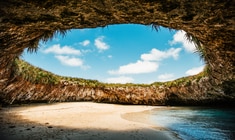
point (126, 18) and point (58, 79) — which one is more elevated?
Answer: point (126, 18)

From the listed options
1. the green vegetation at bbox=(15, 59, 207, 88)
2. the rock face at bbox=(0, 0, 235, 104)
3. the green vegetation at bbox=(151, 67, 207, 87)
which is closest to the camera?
the rock face at bbox=(0, 0, 235, 104)

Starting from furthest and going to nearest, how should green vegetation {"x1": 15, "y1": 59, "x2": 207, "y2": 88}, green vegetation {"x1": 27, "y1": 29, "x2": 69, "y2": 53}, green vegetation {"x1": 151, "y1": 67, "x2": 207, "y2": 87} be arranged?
green vegetation {"x1": 151, "y1": 67, "x2": 207, "y2": 87} < green vegetation {"x1": 15, "y1": 59, "x2": 207, "y2": 88} < green vegetation {"x1": 27, "y1": 29, "x2": 69, "y2": 53}

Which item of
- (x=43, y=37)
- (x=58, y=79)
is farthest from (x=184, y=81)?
(x=43, y=37)

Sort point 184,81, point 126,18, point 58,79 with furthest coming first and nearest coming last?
1. point 184,81
2. point 58,79
3. point 126,18

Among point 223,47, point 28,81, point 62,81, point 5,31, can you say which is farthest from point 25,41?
point 62,81

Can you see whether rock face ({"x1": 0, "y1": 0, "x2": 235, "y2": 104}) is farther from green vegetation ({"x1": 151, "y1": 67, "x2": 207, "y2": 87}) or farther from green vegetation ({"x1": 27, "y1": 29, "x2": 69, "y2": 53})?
green vegetation ({"x1": 151, "y1": 67, "x2": 207, "y2": 87})

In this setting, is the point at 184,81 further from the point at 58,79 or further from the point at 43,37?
the point at 43,37

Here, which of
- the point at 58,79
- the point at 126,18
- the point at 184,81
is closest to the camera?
the point at 126,18

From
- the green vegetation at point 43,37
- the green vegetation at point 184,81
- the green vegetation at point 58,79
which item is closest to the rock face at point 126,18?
the green vegetation at point 43,37

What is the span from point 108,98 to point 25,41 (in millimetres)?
9680

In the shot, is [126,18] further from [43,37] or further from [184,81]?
[184,81]

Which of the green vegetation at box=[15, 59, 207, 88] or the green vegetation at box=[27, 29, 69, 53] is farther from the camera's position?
the green vegetation at box=[15, 59, 207, 88]

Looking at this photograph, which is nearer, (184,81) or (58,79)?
(58,79)

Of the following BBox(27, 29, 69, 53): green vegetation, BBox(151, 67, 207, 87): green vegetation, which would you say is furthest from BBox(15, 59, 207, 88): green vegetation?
BBox(27, 29, 69, 53): green vegetation
